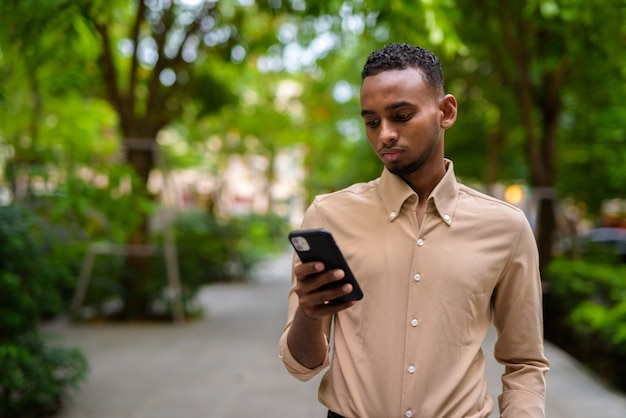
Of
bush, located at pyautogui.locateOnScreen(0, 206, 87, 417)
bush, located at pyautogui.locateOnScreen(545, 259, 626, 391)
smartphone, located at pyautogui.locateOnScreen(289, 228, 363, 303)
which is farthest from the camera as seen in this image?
bush, located at pyautogui.locateOnScreen(545, 259, 626, 391)

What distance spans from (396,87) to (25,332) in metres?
4.54

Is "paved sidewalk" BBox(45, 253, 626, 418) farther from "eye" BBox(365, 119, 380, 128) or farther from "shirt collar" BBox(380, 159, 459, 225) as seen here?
"eye" BBox(365, 119, 380, 128)

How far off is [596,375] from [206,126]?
504 inches

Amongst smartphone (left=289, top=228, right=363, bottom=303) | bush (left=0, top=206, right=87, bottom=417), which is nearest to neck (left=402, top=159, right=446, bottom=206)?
smartphone (left=289, top=228, right=363, bottom=303)

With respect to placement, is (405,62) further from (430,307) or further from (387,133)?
(430,307)

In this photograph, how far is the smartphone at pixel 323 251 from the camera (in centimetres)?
158

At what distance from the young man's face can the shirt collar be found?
5cm

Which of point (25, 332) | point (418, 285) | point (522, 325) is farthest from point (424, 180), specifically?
point (25, 332)

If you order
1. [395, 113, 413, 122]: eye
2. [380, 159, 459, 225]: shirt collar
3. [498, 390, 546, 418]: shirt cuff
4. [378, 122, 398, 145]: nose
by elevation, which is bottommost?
[498, 390, 546, 418]: shirt cuff

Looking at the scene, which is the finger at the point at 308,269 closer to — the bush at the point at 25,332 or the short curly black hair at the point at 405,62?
the short curly black hair at the point at 405,62

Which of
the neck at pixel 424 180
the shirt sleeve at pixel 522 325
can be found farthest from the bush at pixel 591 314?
the neck at pixel 424 180

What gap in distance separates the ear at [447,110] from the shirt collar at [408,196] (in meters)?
0.15

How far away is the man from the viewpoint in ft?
6.09

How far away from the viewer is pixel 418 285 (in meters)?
1.88
